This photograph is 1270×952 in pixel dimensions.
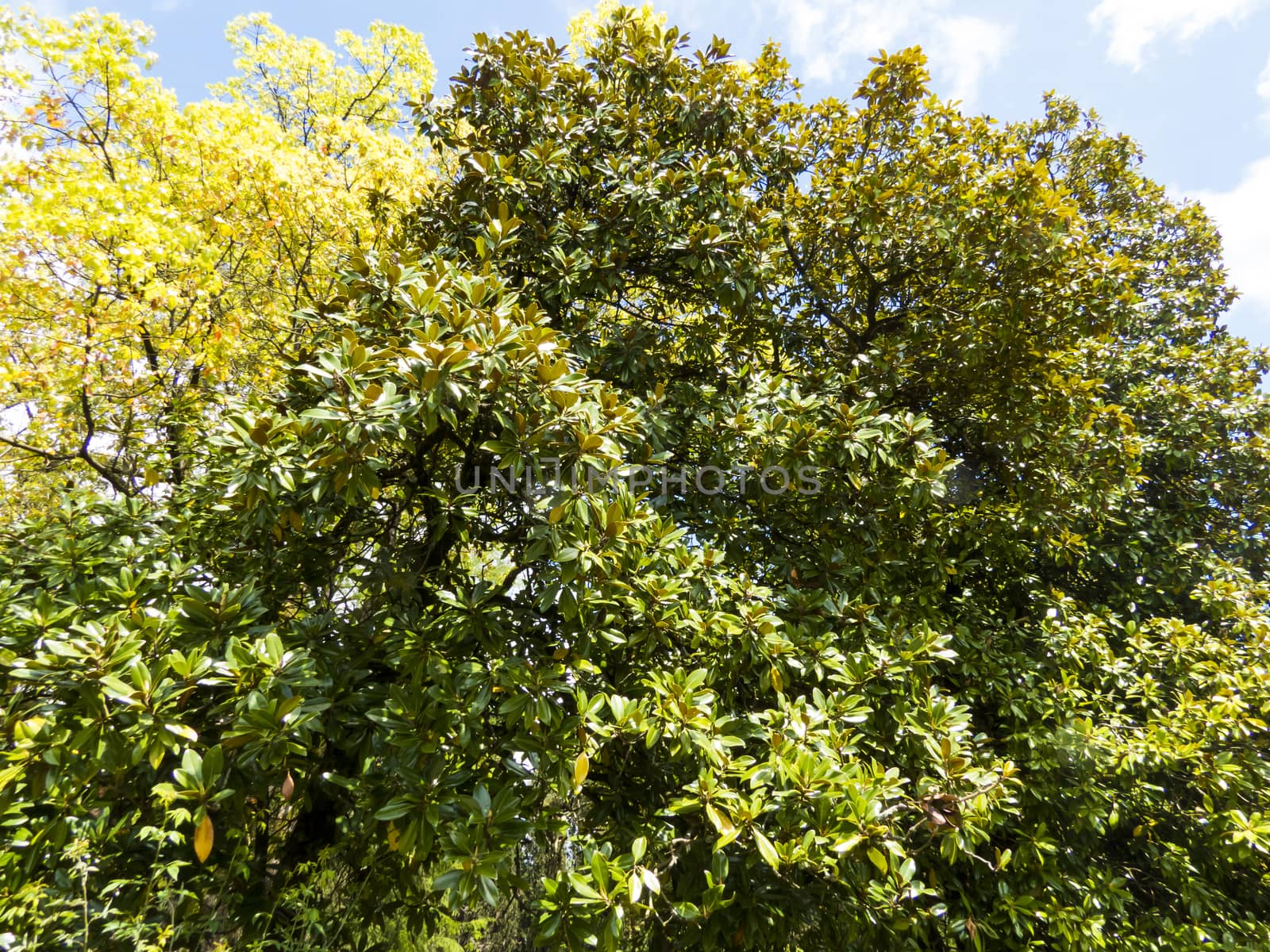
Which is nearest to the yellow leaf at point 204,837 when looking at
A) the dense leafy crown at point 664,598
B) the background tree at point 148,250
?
the dense leafy crown at point 664,598

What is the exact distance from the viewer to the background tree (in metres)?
5.57

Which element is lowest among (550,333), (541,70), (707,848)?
(707,848)

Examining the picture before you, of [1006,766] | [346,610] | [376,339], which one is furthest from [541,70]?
[1006,766]

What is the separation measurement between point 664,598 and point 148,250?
618 cm

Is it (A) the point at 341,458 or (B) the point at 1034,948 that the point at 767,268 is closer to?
(A) the point at 341,458

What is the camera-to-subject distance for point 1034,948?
3.44m

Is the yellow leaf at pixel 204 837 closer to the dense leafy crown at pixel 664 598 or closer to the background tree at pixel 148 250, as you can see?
the dense leafy crown at pixel 664 598

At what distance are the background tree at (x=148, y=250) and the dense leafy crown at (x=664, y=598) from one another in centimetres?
207

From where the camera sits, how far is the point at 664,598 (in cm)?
279

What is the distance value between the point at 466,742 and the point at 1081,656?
4.54m

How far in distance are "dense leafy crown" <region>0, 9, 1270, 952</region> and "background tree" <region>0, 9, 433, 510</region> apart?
2.07m

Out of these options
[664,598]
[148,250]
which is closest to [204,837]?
[664,598]

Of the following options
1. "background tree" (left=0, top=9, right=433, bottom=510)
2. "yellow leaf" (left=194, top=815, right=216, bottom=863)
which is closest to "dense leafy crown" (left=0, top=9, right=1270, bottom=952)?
"yellow leaf" (left=194, top=815, right=216, bottom=863)

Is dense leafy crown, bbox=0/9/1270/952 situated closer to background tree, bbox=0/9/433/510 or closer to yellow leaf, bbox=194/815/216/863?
→ yellow leaf, bbox=194/815/216/863
